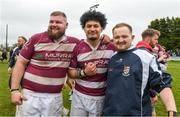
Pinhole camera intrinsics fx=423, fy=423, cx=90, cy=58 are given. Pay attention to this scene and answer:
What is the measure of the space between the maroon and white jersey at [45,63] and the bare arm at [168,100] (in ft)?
4.44

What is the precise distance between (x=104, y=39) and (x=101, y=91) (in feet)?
2.26

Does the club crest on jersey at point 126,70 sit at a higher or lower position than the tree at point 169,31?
higher

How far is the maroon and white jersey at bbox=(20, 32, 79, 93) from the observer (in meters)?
5.33

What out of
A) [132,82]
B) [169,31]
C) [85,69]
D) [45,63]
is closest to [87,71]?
[85,69]

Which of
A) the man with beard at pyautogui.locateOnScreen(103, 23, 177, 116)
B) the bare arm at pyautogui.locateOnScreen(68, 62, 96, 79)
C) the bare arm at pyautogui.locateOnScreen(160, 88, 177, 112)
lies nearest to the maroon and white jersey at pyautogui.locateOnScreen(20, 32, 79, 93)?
the bare arm at pyautogui.locateOnScreen(68, 62, 96, 79)

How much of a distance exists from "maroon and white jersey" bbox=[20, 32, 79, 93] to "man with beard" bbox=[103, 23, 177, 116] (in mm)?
720

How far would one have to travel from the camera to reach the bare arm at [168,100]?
4.64 metres

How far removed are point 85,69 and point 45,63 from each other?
52 cm

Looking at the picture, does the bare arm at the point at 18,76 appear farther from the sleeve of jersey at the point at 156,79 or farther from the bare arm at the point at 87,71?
the sleeve of jersey at the point at 156,79

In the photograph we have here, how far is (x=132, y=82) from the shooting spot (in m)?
4.80

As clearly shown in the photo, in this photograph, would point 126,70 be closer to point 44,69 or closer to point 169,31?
point 44,69

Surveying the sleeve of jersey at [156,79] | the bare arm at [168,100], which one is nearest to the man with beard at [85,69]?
the sleeve of jersey at [156,79]

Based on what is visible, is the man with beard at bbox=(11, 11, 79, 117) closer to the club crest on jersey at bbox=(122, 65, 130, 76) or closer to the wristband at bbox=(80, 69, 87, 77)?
the wristband at bbox=(80, 69, 87, 77)

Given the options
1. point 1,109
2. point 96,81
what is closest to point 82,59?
point 96,81
